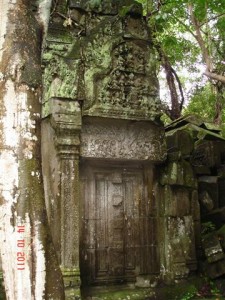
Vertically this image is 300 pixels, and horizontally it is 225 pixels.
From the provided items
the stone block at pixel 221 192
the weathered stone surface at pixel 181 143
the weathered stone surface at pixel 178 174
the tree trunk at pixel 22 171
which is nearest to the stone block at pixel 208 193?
the stone block at pixel 221 192

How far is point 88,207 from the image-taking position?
24.4 ft

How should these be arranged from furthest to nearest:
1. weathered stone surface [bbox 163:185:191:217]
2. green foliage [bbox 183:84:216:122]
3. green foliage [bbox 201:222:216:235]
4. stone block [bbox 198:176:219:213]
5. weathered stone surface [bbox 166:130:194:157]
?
green foliage [bbox 183:84:216:122] < stone block [bbox 198:176:219:213] < green foliage [bbox 201:222:216:235] < weathered stone surface [bbox 166:130:194:157] < weathered stone surface [bbox 163:185:191:217]

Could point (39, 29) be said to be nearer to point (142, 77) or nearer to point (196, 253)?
point (142, 77)

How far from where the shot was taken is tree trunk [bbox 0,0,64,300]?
146 inches

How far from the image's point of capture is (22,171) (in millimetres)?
3824

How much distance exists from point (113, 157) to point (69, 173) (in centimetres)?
93

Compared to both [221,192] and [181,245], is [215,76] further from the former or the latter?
[181,245]

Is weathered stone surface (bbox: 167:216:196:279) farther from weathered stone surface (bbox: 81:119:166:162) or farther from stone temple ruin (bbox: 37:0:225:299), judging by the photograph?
weathered stone surface (bbox: 81:119:166:162)

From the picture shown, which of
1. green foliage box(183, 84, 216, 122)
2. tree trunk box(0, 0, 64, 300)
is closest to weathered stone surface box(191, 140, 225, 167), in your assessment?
tree trunk box(0, 0, 64, 300)

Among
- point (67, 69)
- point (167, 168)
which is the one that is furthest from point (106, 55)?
point (167, 168)

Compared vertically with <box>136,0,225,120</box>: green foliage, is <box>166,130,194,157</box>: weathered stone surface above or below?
below

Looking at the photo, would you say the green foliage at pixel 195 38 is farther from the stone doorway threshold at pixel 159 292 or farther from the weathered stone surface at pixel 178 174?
the stone doorway threshold at pixel 159 292

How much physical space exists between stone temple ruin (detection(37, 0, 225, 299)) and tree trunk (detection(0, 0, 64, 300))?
2823 millimetres

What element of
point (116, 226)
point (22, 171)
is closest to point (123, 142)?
point (116, 226)
